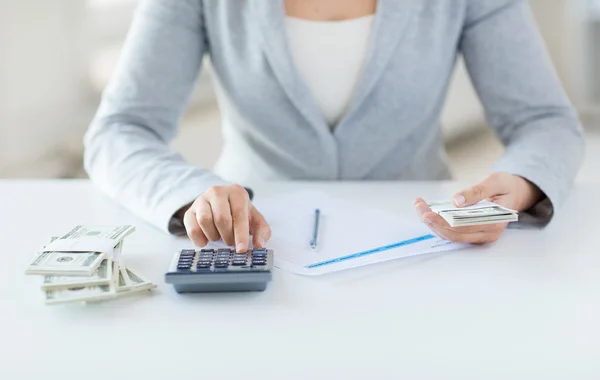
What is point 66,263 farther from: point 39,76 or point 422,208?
point 39,76

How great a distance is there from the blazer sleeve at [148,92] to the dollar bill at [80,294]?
35 centimetres

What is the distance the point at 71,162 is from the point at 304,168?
3.52 ft

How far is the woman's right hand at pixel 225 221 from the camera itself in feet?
2.47

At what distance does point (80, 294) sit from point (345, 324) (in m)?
0.23

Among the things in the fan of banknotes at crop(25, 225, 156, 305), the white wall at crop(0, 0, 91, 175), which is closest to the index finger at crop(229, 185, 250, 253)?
the fan of banknotes at crop(25, 225, 156, 305)

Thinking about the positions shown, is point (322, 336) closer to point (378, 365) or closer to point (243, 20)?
point (378, 365)

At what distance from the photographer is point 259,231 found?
764 mm

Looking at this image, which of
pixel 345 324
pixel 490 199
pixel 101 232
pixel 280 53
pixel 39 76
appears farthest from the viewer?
pixel 39 76

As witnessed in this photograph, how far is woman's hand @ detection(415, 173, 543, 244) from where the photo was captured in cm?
78

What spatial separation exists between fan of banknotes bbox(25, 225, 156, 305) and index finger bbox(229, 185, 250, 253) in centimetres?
10

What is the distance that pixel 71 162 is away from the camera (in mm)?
2004

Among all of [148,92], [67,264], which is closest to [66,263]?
[67,264]

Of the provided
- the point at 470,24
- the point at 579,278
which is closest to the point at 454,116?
the point at 470,24

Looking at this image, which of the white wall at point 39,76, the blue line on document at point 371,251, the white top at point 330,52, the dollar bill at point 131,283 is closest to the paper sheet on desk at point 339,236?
the blue line on document at point 371,251
